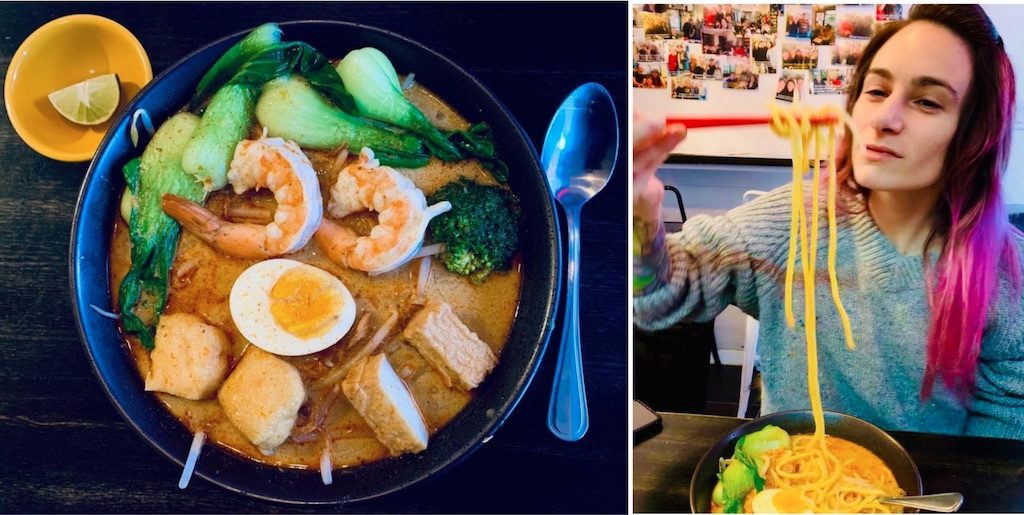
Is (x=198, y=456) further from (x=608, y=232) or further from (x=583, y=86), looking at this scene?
(x=583, y=86)

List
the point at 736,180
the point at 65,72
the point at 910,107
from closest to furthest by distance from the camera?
the point at 910,107 < the point at 736,180 < the point at 65,72

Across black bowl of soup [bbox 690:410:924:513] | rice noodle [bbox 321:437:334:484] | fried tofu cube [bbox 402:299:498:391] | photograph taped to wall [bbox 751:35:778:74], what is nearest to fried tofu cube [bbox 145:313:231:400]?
rice noodle [bbox 321:437:334:484]

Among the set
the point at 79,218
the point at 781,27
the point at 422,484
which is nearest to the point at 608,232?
the point at 781,27

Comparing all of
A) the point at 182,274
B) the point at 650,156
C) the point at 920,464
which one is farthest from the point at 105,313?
the point at 920,464

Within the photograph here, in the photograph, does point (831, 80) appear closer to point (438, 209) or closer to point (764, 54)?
point (764, 54)

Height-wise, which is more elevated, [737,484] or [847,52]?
[847,52]

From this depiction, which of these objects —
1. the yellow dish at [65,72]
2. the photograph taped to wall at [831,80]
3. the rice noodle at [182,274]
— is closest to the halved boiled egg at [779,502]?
the photograph taped to wall at [831,80]

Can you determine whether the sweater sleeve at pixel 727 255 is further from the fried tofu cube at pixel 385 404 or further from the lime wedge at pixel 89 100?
the lime wedge at pixel 89 100
